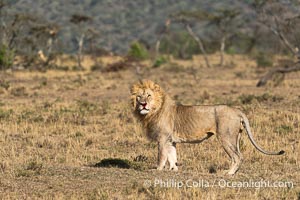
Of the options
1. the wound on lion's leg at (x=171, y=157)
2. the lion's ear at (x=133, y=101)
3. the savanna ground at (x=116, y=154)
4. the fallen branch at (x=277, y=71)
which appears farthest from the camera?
the fallen branch at (x=277, y=71)

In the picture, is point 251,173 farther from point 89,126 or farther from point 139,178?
point 89,126

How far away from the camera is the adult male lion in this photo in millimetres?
11039

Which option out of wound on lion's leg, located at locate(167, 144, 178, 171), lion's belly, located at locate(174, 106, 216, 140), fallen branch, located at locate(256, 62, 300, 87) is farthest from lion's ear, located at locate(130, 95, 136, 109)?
fallen branch, located at locate(256, 62, 300, 87)

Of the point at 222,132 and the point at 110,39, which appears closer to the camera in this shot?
the point at 222,132

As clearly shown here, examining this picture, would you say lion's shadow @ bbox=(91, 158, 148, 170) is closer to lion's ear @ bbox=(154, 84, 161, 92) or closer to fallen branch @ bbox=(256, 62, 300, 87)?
lion's ear @ bbox=(154, 84, 161, 92)

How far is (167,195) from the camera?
9.38m

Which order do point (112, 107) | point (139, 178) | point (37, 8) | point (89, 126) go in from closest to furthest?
point (139, 178)
point (89, 126)
point (112, 107)
point (37, 8)

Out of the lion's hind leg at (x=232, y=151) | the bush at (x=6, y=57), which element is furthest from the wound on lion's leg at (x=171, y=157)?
the bush at (x=6, y=57)

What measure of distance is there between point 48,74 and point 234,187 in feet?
115

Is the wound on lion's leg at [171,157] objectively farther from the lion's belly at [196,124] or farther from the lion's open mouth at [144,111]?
the lion's open mouth at [144,111]

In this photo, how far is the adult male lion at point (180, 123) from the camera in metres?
11.0

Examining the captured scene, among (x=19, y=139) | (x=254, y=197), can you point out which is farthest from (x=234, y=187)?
(x=19, y=139)

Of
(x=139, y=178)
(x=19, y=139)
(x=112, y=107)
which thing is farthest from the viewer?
(x=112, y=107)

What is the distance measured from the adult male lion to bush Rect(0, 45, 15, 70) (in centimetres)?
3325
